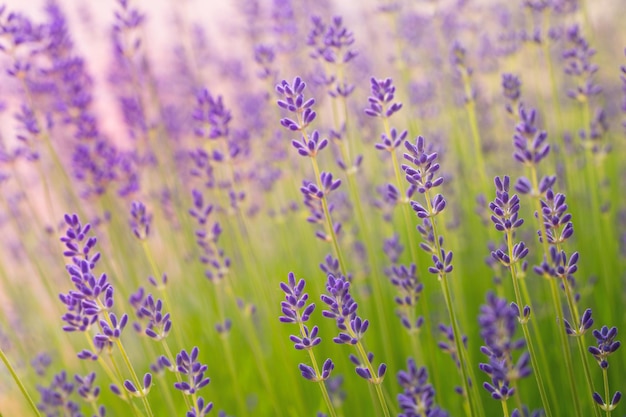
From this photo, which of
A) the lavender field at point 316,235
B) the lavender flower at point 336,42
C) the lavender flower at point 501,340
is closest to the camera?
the lavender flower at point 501,340

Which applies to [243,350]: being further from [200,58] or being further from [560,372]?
[200,58]

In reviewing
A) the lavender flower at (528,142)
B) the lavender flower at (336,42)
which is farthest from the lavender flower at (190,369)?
the lavender flower at (336,42)

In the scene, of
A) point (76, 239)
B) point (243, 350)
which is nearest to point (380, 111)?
point (76, 239)

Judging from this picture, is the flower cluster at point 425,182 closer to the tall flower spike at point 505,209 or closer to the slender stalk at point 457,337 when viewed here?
the slender stalk at point 457,337

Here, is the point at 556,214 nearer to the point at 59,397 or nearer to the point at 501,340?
the point at 501,340

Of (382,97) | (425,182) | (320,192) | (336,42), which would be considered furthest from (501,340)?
(336,42)

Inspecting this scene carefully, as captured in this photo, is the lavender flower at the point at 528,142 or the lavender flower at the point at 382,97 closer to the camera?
the lavender flower at the point at 528,142

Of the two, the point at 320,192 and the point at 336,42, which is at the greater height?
the point at 336,42

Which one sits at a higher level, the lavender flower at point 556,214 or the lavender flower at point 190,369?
the lavender flower at point 556,214

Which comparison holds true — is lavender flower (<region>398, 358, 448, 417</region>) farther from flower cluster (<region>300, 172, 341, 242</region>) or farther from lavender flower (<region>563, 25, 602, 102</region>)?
lavender flower (<region>563, 25, 602, 102</region>)
